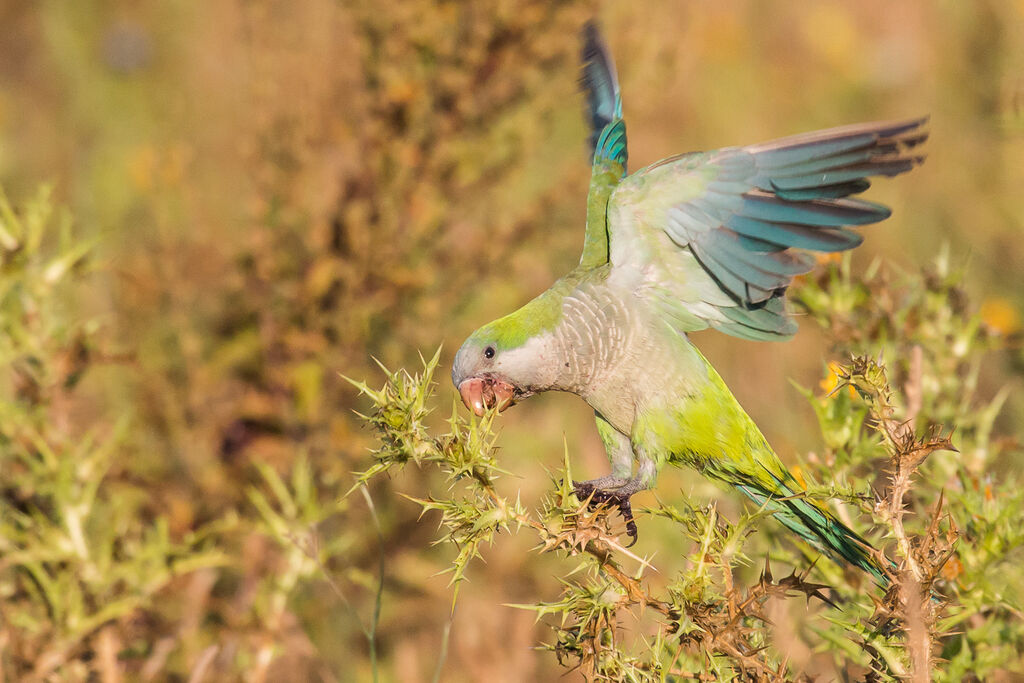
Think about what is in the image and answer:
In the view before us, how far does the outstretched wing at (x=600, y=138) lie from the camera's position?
2.58 metres

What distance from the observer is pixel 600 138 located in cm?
268

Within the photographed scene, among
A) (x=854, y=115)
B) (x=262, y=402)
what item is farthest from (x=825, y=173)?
(x=854, y=115)

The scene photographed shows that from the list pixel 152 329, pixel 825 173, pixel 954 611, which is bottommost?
pixel 954 611

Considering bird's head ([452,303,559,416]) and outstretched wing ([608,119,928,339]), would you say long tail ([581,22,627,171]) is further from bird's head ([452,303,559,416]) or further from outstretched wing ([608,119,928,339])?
bird's head ([452,303,559,416])

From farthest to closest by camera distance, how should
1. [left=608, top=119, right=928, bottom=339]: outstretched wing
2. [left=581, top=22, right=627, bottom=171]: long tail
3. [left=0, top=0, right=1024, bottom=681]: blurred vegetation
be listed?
[left=581, top=22, right=627, bottom=171]: long tail → [left=0, top=0, right=1024, bottom=681]: blurred vegetation → [left=608, top=119, right=928, bottom=339]: outstretched wing

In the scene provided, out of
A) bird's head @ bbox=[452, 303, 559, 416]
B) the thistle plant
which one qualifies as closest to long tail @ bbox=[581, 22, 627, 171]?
bird's head @ bbox=[452, 303, 559, 416]

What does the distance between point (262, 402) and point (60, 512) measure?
147cm

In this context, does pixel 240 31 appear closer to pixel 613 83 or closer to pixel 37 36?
pixel 613 83

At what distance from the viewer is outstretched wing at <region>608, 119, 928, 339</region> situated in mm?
2047

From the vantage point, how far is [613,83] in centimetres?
298

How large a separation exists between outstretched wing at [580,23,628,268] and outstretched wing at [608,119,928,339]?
14 cm

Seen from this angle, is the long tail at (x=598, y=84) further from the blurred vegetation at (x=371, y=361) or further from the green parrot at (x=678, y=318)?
the green parrot at (x=678, y=318)

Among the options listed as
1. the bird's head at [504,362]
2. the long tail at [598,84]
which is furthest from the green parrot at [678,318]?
→ the long tail at [598,84]

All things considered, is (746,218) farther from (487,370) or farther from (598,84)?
(598,84)
